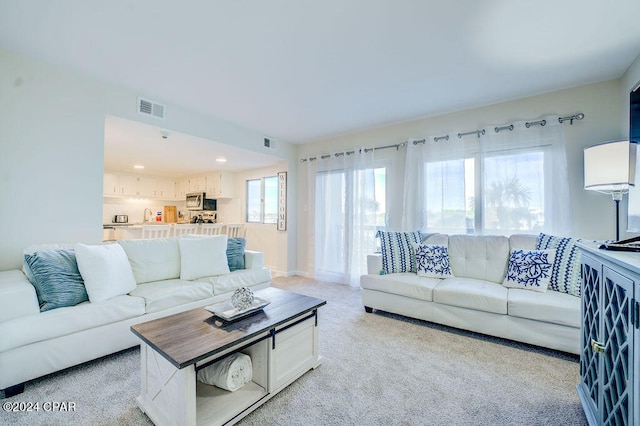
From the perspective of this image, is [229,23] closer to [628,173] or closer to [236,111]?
[236,111]

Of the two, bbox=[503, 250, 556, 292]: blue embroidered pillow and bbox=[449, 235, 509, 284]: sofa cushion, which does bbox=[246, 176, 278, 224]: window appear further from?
bbox=[503, 250, 556, 292]: blue embroidered pillow

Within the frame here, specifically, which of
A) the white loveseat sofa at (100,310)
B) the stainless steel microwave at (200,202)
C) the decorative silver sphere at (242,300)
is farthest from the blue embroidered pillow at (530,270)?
the stainless steel microwave at (200,202)

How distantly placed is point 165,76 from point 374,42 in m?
2.04

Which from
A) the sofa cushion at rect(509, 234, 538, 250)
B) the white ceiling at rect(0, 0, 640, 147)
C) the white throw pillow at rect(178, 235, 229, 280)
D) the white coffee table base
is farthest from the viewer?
the white throw pillow at rect(178, 235, 229, 280)

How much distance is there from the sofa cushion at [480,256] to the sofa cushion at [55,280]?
3587 millimetres

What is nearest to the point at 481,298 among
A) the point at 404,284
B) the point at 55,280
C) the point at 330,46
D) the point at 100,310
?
the point at 404,284

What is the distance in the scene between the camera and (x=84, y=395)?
5.59 ft

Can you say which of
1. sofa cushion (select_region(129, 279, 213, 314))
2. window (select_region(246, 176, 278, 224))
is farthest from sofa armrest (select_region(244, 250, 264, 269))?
window (select_region(246, 176, 278, 224))

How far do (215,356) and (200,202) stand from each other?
566 cm

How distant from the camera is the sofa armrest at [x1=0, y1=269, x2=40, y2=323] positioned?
5.65ft

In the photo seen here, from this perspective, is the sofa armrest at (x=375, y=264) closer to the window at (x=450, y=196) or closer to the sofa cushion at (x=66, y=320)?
the window at (x=450, y=196)

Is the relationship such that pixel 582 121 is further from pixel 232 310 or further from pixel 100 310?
pixel 100 310

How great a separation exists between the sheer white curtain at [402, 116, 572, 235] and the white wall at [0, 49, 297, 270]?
3.69 metres

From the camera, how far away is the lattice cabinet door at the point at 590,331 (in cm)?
135
